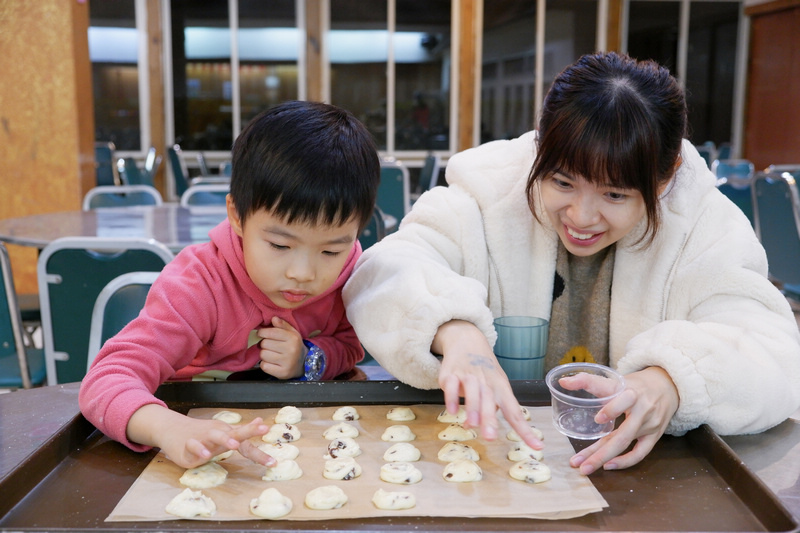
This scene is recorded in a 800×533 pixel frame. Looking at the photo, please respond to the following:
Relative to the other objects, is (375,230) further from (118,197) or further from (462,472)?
(118,197)

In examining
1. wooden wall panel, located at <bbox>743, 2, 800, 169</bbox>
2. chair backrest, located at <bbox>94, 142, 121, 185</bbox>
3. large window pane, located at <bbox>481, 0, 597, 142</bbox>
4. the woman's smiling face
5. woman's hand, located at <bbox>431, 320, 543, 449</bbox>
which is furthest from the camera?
large window pane, located at <bbox>481, 0, 597, 142</bbox>

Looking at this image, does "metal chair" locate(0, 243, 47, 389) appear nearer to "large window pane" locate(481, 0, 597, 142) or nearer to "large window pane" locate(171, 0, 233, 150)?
"large window pane" locate(171, 0, 233, 150)

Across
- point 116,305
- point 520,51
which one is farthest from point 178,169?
point 116,305

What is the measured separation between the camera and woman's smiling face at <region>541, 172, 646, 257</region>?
1.19 m

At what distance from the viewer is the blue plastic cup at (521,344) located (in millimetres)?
1161

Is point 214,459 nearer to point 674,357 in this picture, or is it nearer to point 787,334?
point 674,357

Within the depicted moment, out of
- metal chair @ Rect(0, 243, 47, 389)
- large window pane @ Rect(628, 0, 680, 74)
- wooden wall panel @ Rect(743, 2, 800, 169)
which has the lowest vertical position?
metal chair @ Rect(0, 243, 47, 389)

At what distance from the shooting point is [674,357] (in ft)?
3.32

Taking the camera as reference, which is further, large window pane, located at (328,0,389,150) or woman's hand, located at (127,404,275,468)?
large window pane, located at (328,0,389,150)

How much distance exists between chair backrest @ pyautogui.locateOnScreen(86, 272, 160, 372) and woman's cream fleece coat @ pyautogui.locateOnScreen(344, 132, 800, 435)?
0.54 m

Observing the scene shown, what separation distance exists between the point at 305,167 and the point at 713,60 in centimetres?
949

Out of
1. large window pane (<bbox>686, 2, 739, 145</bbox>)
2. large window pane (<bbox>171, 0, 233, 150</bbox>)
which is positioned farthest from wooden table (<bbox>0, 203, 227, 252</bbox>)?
large window pane (<bbox>686, 2, 739, 145</bbox>)

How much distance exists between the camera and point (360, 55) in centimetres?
873

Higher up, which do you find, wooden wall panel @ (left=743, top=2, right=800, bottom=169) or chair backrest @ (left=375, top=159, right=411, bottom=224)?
wooden wall panel @ (left=743, top=2, right=800, bottom=169)
